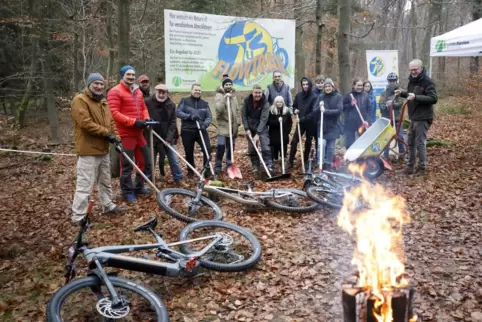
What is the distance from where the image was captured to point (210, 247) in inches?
165

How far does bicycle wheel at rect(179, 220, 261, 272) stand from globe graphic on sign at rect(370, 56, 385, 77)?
359 inches

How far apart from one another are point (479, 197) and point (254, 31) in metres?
6.76

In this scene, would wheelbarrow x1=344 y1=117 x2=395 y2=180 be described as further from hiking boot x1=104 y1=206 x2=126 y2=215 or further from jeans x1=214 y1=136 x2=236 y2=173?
hiking boot x1=104 y1=206 x2=126 y2=215

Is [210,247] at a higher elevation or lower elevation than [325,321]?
higher

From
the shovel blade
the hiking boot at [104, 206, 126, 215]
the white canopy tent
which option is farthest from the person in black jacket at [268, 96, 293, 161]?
the white canopy tent

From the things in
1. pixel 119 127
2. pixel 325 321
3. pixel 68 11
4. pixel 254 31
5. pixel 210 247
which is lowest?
pixel 325 321

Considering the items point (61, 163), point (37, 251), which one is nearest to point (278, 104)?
point (37, 251)

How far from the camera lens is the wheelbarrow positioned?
712 centimetres

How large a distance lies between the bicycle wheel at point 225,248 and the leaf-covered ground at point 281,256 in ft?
0.51

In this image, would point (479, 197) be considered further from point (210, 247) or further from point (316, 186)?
point (210, 247)

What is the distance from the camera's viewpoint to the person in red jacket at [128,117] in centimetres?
617

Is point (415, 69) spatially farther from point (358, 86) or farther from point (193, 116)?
point (193, 116)

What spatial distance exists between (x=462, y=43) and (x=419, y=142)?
133 inches

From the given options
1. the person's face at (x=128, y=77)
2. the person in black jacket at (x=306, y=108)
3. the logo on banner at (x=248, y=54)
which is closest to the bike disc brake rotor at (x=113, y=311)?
the person's face at (x=128, y=77)
